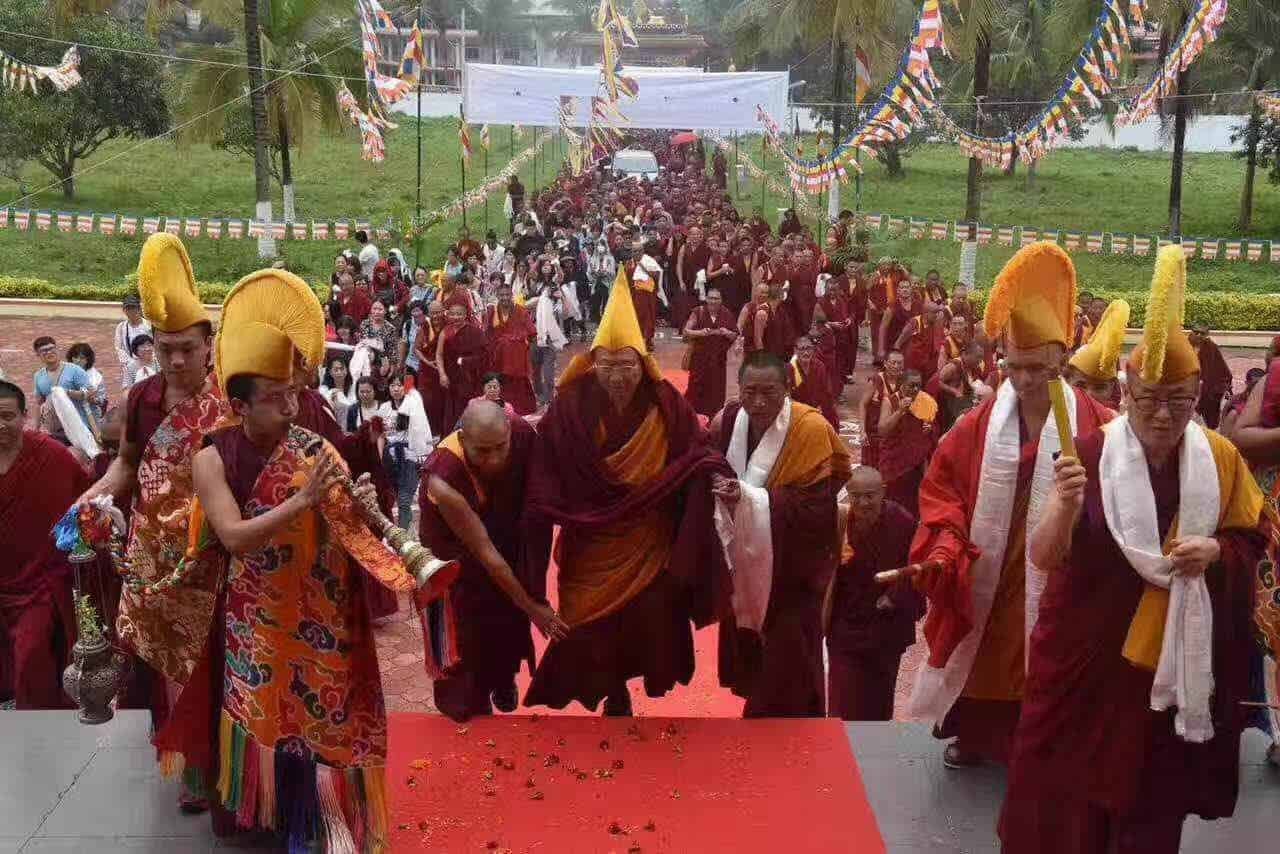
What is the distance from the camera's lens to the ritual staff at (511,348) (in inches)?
454

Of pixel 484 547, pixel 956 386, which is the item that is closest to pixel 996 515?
pixel 484 547

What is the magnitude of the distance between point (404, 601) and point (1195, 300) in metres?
15.3

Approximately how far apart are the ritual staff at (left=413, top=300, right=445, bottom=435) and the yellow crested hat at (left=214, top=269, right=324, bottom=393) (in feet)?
23.5

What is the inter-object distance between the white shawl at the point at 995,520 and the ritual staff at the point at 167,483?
→ 2422mm

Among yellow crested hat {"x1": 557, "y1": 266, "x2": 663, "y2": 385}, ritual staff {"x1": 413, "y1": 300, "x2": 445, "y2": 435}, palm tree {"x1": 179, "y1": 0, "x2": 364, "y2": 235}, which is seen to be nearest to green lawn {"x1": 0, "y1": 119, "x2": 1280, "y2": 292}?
palm tree {"x1": 179, "y1": 0, "x2": 364, "y2": 235}

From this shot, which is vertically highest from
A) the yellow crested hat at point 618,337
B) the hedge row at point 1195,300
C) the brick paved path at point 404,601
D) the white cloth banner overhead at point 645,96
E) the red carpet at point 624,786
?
the white cloth banner overhead at point 645,96

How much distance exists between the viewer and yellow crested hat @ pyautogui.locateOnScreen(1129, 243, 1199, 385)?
11.4 feet

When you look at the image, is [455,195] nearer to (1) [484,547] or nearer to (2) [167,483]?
(1) [484,547]

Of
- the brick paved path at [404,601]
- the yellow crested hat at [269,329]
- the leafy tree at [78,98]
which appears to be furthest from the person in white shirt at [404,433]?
the leafy tree at [78,98]

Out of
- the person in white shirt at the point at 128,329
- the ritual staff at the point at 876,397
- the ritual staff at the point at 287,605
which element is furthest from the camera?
the person in white shirt at the point at 128,329

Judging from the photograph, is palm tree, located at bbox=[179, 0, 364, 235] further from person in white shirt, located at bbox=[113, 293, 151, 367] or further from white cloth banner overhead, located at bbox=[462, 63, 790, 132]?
person in white shirt, located at bbox=[113, 293, 151, 367]

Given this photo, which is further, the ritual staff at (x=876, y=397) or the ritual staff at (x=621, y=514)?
the ritual staff at (x=876, y=397)

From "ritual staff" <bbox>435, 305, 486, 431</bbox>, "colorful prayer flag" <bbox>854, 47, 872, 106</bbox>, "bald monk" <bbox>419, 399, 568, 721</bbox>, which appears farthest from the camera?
"colorful prayer flag" <bbox>854, 47, 872, 106</bbox>

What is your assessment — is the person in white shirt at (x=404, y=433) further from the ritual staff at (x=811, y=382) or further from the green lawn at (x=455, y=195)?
the green lawn at (x=455, y=195)
